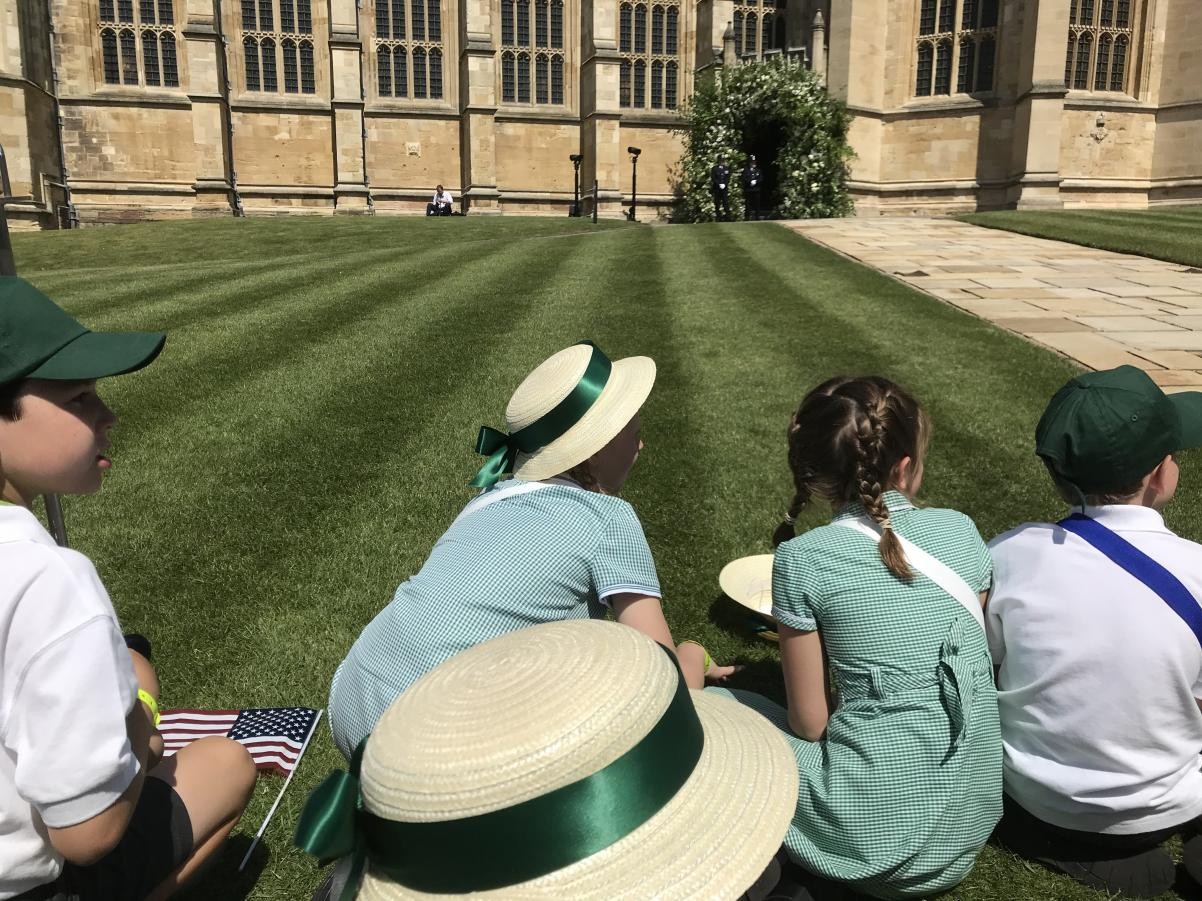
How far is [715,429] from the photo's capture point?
6195mm

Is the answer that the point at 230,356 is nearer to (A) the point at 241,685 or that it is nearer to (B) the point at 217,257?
(A) the point at 241,685

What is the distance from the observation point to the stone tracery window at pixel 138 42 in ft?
87.4

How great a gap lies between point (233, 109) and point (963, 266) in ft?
77.4

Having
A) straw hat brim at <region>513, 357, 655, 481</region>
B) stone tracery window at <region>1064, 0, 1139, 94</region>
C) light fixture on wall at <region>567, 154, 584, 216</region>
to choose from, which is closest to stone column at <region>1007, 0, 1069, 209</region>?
stone tracery window at <region>1064, 0, 1139, 94</region>

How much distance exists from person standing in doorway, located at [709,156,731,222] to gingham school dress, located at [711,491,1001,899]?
23.3m

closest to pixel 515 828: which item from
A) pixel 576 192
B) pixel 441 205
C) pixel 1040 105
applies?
pixel 441 205

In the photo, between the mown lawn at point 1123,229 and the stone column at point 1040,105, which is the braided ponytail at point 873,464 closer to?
the mown lawn at point 1123,229

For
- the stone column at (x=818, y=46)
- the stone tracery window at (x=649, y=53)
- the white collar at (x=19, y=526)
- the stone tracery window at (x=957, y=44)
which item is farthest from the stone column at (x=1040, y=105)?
the white collar at (x=19, y=526)

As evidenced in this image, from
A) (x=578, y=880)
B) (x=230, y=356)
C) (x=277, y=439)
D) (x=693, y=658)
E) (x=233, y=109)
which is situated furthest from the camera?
(x=233, y=109)

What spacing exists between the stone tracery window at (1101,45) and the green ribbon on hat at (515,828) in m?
31.0

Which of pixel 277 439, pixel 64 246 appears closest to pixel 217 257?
Result: pixel 64 246

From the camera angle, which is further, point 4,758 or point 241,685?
point 241,685

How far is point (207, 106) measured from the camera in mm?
26562

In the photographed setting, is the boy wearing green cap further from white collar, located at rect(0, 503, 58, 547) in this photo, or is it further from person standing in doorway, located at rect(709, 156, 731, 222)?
person standing in doorway, located at rect(709, 156, 731, 222)
